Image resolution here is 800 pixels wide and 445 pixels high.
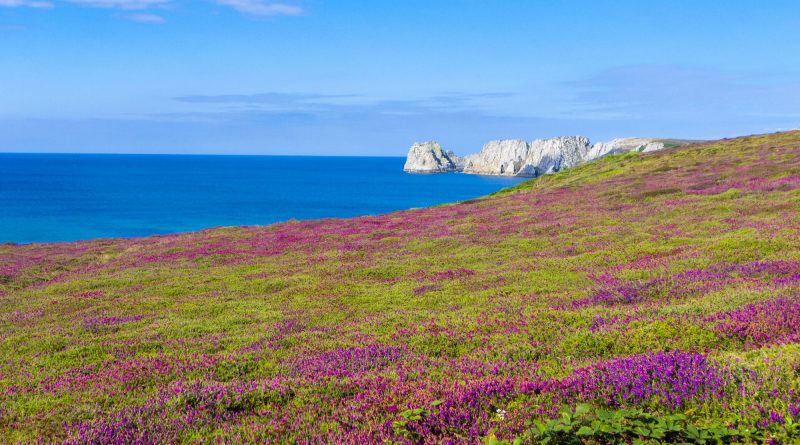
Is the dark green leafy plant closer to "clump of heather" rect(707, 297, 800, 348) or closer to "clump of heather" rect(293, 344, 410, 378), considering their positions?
"clump of heather" rect(707, 297, 800, 348)

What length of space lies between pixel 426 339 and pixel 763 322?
6.94 metres

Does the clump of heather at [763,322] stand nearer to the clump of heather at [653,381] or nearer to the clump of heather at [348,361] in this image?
the clump of heather at [653,381]

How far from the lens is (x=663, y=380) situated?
7.80 metres

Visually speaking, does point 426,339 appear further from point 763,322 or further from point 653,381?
point 763,322

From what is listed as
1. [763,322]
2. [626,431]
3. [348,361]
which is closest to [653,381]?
[626,431]

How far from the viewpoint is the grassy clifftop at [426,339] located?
7.61 m

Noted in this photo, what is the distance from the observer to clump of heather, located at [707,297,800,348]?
9.59 meters

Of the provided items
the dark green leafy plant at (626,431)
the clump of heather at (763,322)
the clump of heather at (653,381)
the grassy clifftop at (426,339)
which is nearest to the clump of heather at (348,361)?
the grassy clifftop at (426,339)

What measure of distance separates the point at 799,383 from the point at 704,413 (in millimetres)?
1433

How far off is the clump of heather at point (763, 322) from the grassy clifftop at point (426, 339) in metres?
0.05

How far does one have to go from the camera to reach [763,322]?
10.2m

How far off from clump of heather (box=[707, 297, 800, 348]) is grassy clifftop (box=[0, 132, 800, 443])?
48 mm

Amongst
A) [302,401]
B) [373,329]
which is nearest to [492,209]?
[373,329]

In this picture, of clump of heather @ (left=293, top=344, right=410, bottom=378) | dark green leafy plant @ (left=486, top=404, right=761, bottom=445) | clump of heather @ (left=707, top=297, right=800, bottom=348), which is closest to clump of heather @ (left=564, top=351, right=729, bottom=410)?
dark green leafy plant @ (left=486, top=404, right=761, bottom=445)
